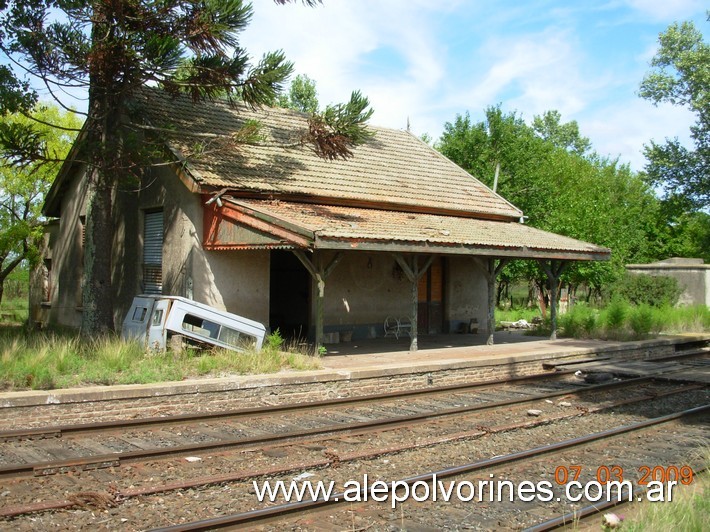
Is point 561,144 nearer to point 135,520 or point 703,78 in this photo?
point 703,78

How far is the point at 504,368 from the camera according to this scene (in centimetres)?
1447

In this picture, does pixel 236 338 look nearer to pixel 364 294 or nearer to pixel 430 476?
pixel 364 294

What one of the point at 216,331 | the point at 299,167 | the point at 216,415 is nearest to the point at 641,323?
the point at 299,167

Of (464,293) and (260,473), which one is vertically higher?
(464,293)

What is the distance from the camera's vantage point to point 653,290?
2788 cm

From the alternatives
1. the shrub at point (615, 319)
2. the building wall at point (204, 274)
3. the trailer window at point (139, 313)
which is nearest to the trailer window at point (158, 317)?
the trailer window at point (139, 313)

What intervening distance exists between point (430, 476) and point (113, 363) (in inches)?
247

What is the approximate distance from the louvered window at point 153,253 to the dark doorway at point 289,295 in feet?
9.52

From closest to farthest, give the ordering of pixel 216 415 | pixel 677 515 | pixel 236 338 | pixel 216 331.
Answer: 1. pixel 677 515
2. pixel 216 415
3. pixel 216 331
4. pixel 236 338

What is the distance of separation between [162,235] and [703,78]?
20647 mm

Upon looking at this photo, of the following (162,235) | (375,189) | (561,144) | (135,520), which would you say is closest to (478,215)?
(375,189)

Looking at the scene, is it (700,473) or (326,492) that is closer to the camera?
(326,492)

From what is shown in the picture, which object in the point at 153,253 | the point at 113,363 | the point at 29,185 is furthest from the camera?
the point at 29,185

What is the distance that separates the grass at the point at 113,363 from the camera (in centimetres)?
979
